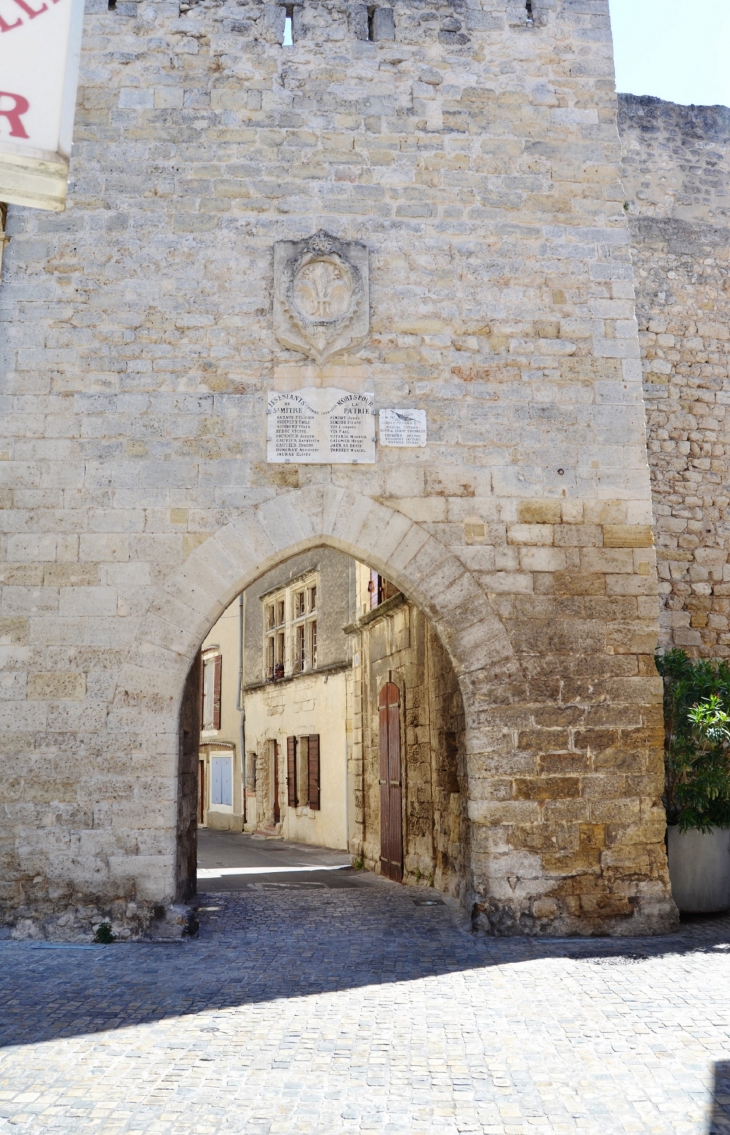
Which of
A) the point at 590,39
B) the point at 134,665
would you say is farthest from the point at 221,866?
the point at 590,39

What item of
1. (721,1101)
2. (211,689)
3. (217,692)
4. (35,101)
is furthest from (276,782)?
(35,101)

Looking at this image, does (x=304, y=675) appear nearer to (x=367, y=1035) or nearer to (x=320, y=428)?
(x=320, y=428)

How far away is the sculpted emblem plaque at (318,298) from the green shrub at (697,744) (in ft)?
9.52

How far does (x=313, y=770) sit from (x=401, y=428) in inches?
316

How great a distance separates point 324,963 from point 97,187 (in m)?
4.53

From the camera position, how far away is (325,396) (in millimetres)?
5578

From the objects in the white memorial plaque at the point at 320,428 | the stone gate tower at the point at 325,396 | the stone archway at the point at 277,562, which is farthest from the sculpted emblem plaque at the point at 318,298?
the stone archway at the point at 277,562

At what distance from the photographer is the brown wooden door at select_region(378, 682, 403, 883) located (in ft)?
26.1

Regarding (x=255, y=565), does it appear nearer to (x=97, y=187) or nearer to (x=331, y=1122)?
(x=97, y=187)

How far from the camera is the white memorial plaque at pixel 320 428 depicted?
5.50 meters

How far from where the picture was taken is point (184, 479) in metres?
5.43

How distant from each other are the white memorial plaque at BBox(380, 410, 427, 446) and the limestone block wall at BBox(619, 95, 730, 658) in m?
3.18

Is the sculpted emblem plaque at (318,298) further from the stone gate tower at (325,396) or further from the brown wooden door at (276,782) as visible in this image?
the brown wooden door at (276,782)

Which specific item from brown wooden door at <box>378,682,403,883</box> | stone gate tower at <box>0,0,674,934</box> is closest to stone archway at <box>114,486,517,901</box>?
stone gate tower at <box>0,0,674,934</box>
